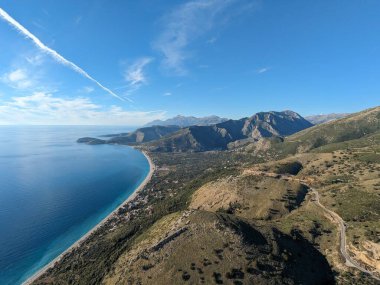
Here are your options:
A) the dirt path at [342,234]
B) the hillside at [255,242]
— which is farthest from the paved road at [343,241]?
the hillside at [255,242]

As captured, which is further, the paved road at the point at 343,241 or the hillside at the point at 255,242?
the paved road at the point at 343,241

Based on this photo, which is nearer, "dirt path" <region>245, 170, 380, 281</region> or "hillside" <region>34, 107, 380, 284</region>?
"hillside" <region>34, 107, 380, 284</region>

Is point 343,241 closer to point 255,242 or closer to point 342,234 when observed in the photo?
point 342,234

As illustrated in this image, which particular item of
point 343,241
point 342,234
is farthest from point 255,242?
point 342,234

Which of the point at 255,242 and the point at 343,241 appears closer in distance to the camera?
the point at 255,242

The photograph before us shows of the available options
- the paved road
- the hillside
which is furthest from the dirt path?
the hillside

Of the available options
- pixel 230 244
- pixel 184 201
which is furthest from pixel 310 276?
pixel 184 201

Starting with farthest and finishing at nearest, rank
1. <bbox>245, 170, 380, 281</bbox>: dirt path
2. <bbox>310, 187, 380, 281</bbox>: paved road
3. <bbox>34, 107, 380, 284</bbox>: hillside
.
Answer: <bbox>245, 170, 380, 281</bbox>: dirt path → <bbox>310, 187, 380, 281</bbox>: paved road → <bbox>34, 107, 380, 284</bbox>: hillside

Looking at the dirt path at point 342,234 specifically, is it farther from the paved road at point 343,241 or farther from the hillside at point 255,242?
the hillside at point 255,242

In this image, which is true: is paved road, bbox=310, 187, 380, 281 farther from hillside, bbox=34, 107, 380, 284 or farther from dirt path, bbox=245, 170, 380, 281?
hillside, bbox=34, 107, 380, 284

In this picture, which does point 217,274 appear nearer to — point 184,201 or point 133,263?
point 133,263

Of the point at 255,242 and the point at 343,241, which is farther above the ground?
the point at 255,242
